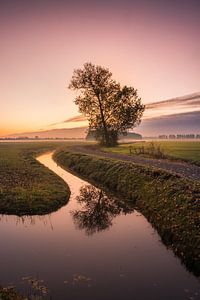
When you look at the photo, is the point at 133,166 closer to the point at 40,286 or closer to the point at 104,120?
the point at 40,286

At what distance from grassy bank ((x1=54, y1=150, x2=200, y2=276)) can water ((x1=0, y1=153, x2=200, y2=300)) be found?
2.19 feet

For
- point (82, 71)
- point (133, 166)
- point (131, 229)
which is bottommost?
point (131, 229)

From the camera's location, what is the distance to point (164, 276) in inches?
480

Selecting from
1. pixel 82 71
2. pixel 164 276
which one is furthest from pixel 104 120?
pixel 164 276

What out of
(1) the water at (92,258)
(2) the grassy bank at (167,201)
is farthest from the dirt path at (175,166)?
(1) the water at (92,258)

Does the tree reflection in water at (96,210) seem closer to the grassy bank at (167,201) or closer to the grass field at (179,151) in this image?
the grassy bank at (167,201)

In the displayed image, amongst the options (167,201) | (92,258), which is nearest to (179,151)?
(167,201)

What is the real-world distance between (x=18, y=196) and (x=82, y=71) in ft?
185

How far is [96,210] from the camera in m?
22.8

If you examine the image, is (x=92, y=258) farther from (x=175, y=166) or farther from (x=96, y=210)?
(x=175, y=166)

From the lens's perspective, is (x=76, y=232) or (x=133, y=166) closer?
(x=76, y=232)

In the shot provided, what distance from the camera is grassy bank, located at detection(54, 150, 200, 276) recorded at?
47.0 ft

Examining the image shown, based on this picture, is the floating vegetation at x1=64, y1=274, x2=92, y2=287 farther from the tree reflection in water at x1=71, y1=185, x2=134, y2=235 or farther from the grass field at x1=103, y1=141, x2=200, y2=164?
the grass field at x1=103, y1=141, x2=200, y2=164

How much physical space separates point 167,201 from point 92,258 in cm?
768
